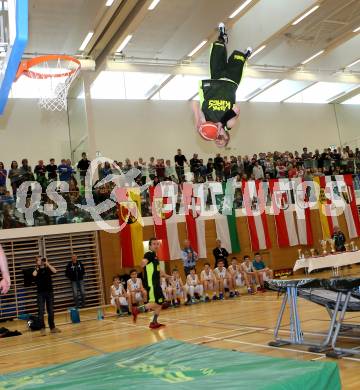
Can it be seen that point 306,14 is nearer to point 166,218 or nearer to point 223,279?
point 166,218

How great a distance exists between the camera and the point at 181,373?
4.37 metres

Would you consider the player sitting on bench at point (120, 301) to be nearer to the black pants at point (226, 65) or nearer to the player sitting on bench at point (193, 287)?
the player sitting on bench at point (193, 287)

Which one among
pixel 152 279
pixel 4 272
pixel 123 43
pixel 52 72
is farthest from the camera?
pixel 123 43

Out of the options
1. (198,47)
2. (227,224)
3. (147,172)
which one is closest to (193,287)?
(227,224)

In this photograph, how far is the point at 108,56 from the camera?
1861 cm

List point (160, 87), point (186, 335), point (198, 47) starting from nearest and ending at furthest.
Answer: point (186, 335), point (198, 47), point (160, 87)

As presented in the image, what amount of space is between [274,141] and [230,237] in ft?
30.3

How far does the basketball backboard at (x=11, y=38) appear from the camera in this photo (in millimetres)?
3809

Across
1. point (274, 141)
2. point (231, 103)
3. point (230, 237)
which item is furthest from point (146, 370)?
point (274, 141)

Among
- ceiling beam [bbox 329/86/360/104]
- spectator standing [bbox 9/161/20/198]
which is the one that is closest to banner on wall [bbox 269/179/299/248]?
spectator standing [bbox 9/161/20/198]

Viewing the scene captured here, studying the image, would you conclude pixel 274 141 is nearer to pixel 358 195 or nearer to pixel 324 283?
pixel 358 195

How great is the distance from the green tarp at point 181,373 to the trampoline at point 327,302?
1.45 metres

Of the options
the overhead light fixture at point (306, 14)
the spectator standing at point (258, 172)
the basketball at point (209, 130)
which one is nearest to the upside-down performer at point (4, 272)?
the basketball at point (209, 130)

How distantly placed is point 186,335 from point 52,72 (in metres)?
6.20
